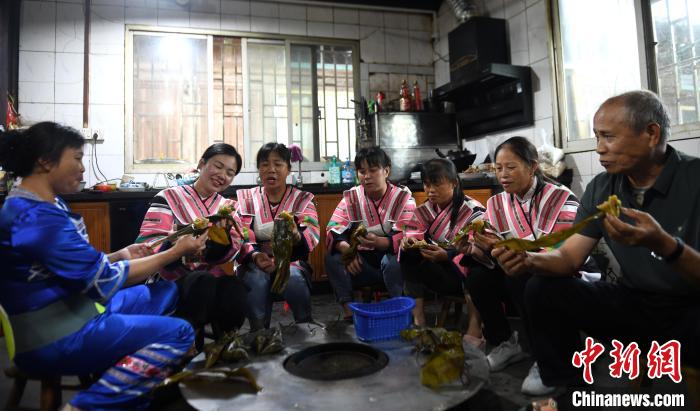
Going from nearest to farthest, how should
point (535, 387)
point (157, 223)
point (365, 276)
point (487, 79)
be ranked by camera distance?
point (535, 387) < point (157, 223) < point (365, 276) < point (487, 79)

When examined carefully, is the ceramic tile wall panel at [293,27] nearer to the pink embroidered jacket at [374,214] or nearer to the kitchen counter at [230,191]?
the kitchen counter at [230,191]

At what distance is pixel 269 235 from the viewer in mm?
2570

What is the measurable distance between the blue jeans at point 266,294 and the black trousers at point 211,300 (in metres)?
0.09

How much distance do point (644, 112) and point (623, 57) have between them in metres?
2.31

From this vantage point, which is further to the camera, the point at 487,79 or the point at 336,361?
the point at 487,79

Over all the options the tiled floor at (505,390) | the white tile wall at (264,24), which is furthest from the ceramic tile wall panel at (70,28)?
the tiled floor at (505,390)

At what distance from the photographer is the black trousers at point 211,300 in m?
2.06

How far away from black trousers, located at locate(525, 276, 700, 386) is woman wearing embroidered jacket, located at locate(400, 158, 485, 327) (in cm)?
76

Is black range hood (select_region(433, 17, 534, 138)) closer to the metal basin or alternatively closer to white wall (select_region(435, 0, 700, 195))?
white wall (select_region(435, 0, 700, 195))

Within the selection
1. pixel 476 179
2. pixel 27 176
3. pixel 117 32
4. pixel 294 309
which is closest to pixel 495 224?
Answer: pixel 294 309

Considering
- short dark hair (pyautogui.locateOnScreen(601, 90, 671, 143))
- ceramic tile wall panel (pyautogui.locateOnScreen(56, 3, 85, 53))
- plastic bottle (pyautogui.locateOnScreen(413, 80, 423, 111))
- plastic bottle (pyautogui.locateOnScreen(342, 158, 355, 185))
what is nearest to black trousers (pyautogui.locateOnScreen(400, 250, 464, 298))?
short dark hair (pyautogui.locateOnScreen(601, 90, 671, 143))

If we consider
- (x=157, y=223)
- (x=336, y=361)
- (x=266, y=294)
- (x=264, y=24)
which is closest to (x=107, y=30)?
(x=264, y=24)

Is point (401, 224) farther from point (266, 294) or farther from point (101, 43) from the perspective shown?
point (101, 43)

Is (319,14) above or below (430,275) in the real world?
above
